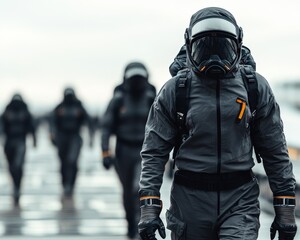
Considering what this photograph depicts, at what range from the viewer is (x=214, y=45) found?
5133 millimetres

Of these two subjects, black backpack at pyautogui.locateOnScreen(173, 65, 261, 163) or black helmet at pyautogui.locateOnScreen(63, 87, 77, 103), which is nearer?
black backpack at pyautogui.locateOnScreen(173, 65, 261, 163)

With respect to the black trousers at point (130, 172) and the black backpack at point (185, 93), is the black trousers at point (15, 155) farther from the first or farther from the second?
the black backpack at point (185, 93)

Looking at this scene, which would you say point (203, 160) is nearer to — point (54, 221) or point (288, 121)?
point (54, 221)

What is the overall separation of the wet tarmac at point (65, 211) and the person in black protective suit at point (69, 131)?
38 cm

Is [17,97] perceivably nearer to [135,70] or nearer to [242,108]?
[135,70]

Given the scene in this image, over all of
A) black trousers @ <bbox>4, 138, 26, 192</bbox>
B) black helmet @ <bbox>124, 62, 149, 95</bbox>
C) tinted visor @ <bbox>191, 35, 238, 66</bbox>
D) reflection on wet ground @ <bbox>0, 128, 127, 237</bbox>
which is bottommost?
reflection on wet ground @ <bbox>0, 128, 127, 237</bbox>

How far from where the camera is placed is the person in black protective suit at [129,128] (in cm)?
1015

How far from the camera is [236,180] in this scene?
16.8ft

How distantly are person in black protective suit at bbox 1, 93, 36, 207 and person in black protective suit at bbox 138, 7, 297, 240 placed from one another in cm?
1110

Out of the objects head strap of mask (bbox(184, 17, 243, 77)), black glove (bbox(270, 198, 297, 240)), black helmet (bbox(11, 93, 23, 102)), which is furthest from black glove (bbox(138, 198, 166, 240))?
black helmet (bbox(11, 93, 23, 102))

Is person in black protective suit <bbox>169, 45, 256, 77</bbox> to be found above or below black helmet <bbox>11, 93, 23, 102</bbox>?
below

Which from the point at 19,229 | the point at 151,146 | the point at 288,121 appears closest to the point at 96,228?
the point at 19,229

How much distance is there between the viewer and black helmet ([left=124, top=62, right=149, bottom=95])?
10.2 metres

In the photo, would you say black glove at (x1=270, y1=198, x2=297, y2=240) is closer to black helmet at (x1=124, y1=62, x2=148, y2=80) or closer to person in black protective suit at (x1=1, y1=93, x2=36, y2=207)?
black helmet at (x1=124, y1=62, x2=148, y2=80)
